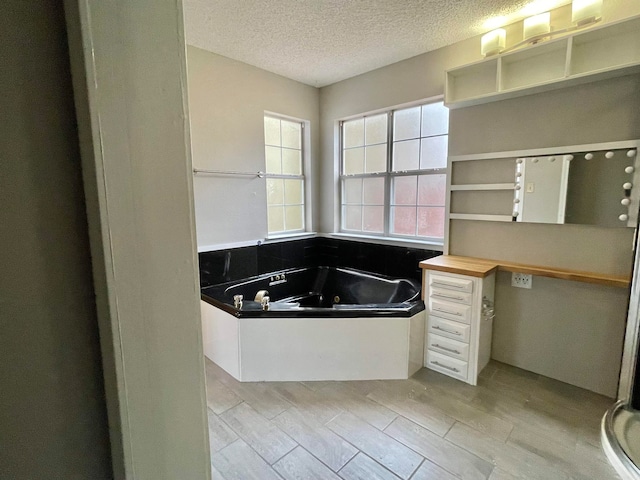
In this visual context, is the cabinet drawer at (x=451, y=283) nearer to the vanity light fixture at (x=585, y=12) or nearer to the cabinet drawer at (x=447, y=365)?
the cabinet drawer at (x=447, y=365)

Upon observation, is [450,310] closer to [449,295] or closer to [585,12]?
[449,295]

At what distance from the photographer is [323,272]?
354 cm

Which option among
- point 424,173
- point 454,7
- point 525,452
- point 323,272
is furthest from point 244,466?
point 454,7

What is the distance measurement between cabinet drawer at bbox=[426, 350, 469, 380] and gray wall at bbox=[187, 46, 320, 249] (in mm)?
1955

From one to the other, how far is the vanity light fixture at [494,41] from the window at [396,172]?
535 millimetres

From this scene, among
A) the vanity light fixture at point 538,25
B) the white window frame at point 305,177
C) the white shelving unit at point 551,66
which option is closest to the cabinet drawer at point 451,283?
the white shelving unit at point 551,66

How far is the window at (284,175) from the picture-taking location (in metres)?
3.37

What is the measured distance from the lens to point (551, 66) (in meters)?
2.07

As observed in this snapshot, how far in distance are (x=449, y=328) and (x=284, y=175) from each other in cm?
228

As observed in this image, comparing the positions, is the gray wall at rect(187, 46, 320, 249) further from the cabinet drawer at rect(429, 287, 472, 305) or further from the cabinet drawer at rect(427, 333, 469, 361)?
the cabinet drawer at rect(427, 333, 469, 361)

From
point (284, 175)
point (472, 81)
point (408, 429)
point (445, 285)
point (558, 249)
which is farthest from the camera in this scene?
point (284, 175)

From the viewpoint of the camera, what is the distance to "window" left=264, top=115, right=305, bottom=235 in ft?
11.1

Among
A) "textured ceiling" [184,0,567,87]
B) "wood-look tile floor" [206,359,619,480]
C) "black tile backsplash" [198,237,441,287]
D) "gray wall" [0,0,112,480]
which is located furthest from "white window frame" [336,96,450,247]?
"gray wall" [0,0,112,480]

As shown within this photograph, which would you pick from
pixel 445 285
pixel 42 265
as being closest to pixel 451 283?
pixel 445 285
